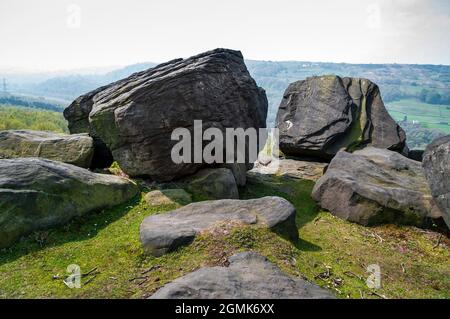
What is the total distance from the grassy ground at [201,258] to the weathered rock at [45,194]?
61 cm

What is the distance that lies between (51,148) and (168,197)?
9.75 metres

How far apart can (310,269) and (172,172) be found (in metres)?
11.8

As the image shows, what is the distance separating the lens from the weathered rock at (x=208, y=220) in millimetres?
15945

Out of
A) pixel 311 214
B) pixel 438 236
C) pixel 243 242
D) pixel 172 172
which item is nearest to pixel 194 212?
pixel 243 242

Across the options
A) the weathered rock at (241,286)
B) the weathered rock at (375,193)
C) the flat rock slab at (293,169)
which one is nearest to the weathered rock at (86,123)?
the flat rock slab at (293,169)

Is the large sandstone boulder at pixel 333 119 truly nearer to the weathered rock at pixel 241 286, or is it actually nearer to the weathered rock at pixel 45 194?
the weathered rock at pixel 45 194

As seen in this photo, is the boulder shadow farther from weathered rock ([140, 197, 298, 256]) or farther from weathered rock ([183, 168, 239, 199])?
weathered rock ([183, 168, 239, 199])

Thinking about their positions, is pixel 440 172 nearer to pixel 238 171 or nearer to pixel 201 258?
pixel 238 171

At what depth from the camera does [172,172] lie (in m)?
24.1

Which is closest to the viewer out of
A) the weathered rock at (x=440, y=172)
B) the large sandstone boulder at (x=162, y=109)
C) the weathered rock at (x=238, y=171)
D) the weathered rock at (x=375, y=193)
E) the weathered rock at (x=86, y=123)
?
the weathered rock at (x=440, y=172)

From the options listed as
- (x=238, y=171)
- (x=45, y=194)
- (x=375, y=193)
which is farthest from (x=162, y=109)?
(x=375, y=193)
